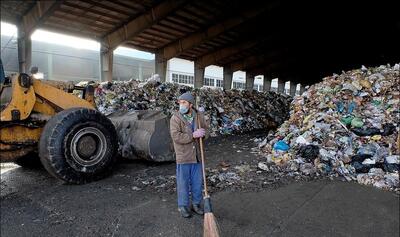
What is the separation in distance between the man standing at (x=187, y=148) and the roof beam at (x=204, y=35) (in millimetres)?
9345

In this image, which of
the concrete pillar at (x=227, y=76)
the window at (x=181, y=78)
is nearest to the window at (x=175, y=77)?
the window at (x=181, y=78)

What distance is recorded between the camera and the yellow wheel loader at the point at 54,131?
427cm

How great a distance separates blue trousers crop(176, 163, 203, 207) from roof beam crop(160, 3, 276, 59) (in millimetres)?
9599

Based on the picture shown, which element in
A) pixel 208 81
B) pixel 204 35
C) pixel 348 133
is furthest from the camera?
pixel 208 81

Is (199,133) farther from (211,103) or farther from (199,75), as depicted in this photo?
(199,75)

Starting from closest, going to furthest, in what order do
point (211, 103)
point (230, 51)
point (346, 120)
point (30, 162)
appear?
1. point (30, 162)
2. point (346, 120)
3. point (211, 103)
4. point (230, 51)

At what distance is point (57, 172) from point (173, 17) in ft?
29.6

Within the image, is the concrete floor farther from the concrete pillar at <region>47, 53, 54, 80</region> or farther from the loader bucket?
the concrete pillar at <region>47, 53, 54, 80</region>

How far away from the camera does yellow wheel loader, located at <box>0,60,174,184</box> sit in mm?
4266

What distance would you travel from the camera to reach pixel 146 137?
5562mm

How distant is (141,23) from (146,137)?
7.18 meters

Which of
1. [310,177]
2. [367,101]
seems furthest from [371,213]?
[367,101]

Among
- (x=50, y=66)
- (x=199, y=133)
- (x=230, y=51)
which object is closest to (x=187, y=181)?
(x=199, y=133)

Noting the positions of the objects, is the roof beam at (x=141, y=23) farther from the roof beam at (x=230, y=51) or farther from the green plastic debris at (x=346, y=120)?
the green plastic debris at (x=346, y=120)
